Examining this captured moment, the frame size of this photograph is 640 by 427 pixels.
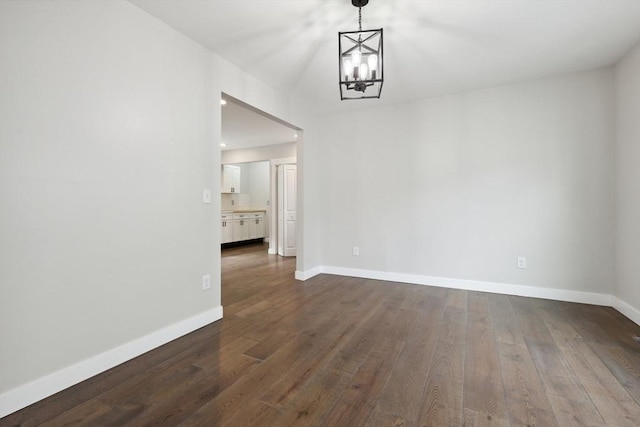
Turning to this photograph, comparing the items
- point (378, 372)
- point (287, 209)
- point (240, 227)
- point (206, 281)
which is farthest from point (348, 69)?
Result: point (240, 227)

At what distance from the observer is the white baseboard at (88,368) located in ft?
4.75

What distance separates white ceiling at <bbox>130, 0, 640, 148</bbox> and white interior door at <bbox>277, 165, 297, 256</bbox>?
3047 millimetres

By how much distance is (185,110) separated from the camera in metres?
2.34

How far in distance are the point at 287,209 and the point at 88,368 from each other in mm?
4673

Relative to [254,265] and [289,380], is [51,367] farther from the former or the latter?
[254,265]

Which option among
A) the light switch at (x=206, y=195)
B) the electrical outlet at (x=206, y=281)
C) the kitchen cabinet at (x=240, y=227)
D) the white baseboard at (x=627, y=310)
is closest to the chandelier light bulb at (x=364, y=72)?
the light switch at (x=206, y=195)

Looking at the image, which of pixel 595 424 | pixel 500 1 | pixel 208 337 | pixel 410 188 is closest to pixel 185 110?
pixel 208 337

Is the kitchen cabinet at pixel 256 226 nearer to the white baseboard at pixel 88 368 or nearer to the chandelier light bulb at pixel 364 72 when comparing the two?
the white baseboard at pixel 88 368

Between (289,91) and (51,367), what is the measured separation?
3.29 meters

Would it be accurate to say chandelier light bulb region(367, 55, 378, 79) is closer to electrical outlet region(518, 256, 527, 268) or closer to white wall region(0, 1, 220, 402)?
white wall region(0, 1, 220, 402)

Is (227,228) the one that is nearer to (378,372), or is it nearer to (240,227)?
(240,227)

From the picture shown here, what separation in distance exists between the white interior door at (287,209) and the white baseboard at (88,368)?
3695 mm

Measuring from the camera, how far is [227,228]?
7.00 m

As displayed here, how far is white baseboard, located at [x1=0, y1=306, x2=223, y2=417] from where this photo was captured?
1.45 metres
